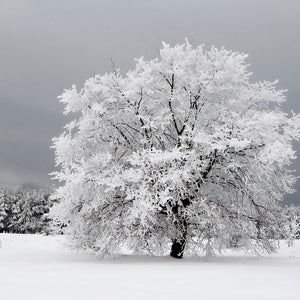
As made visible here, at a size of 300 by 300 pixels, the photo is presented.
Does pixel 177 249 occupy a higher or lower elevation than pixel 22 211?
lower

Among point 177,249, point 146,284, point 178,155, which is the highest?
point 178,155

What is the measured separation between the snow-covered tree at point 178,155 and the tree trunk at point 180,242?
0.04 metres

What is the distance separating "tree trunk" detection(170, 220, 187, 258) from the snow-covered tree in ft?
0.14

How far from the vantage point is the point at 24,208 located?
9231 cm

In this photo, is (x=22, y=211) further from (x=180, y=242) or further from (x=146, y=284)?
(x=146, y=284)

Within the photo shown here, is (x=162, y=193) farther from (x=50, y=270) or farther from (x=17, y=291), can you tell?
(x=17, y=291)

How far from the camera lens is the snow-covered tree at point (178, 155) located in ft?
49.3

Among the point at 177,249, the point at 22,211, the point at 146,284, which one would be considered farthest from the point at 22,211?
the point at 146,284

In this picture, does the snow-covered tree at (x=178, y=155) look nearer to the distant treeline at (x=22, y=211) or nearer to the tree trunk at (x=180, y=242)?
the tree trunk at (x=180, y=242)

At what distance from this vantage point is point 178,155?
1436 cm

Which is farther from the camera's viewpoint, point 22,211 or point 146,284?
point 22,211

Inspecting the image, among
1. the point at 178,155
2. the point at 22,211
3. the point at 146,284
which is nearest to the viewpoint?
the point at 146,284

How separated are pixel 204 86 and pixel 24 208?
8244 centimetres

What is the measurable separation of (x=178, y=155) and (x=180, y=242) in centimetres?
429
